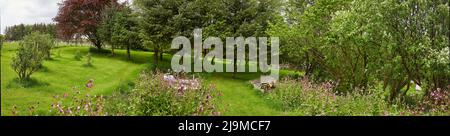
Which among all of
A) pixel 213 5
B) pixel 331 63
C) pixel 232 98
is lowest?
pixel 232 98

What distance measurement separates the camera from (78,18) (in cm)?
4484

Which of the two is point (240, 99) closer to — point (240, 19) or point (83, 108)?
point (83, 108)

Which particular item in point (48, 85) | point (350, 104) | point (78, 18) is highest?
point (78, 18)

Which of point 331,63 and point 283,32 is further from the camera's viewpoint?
point 283,32

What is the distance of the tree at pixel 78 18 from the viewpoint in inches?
1751

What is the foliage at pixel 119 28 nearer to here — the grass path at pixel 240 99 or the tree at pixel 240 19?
the tree at pixel 240 19

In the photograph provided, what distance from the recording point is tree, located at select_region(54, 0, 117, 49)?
4447 cm

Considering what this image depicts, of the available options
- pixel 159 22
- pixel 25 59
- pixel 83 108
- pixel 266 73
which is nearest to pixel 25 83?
pixel 25 59

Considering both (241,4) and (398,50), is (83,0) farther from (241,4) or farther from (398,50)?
(398,50)

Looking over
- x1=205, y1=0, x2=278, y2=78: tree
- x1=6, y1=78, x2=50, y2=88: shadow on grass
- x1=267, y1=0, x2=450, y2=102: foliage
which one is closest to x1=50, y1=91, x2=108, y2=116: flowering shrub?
x1=6, y1=78, x2=50, y2=88: shadow on grass

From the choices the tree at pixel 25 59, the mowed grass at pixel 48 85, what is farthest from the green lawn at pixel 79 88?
the tree at pixel 25 59
